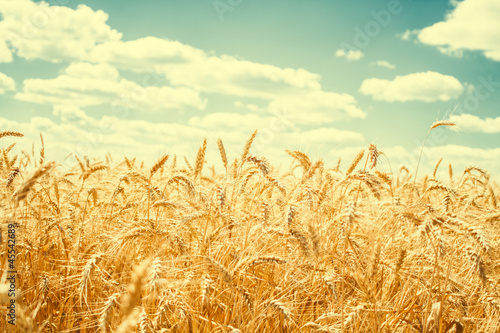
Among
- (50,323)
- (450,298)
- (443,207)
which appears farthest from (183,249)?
(443,207)

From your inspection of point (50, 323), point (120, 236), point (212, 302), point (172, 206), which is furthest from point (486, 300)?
point (50, 323)

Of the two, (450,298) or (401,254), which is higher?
(401,254)

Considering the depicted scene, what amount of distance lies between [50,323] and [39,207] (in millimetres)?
1510

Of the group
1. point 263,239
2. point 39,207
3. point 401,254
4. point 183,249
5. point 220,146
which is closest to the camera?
point 401,254

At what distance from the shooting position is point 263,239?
3186 mm

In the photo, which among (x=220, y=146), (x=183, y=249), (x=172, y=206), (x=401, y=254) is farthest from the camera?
(x=220, y=146)

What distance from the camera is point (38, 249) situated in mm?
3229

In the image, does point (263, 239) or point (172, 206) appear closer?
point (172, 206)

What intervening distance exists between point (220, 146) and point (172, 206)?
968 millimetres

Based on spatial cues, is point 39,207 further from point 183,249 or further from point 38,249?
point 183,249

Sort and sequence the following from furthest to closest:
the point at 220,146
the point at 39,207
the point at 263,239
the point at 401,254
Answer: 1. the point at 39,207
2. the point at 220,146
3. the point at 263,239
4. the point at 401,254

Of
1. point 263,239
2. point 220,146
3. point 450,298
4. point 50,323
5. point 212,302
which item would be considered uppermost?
point 220,146

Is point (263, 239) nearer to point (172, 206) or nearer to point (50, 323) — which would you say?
point (172, 206)

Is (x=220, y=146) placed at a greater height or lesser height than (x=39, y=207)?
greater
